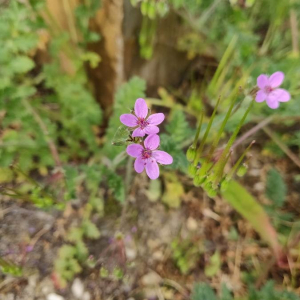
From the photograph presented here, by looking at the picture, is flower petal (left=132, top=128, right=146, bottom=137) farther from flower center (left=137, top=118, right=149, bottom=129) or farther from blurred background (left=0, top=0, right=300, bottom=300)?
blurred background (left=0, top=0, right=300, bottom=300)

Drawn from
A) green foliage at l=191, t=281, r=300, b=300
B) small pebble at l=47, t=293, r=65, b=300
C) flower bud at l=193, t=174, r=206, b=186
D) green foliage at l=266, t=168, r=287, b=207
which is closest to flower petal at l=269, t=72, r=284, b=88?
flower bud at l=193, t=174, r=206, b=186

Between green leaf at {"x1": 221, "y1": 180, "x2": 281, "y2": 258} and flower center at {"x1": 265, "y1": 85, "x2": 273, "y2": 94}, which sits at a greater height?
flower center at {"x1": 265, "y1": 85, "x2": 273, "y2": 94}

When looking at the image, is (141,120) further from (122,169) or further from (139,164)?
(122,169)

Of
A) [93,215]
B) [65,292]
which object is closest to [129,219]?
[93,215]

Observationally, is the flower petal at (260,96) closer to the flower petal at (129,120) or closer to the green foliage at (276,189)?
the flower petal at (129,120)

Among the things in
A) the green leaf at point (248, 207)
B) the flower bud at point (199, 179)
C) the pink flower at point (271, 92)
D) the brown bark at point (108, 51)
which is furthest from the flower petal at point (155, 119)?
the brown bark at point (108, 51)

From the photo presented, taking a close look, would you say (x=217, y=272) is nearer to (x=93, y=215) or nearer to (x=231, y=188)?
(x=231, y=188)
